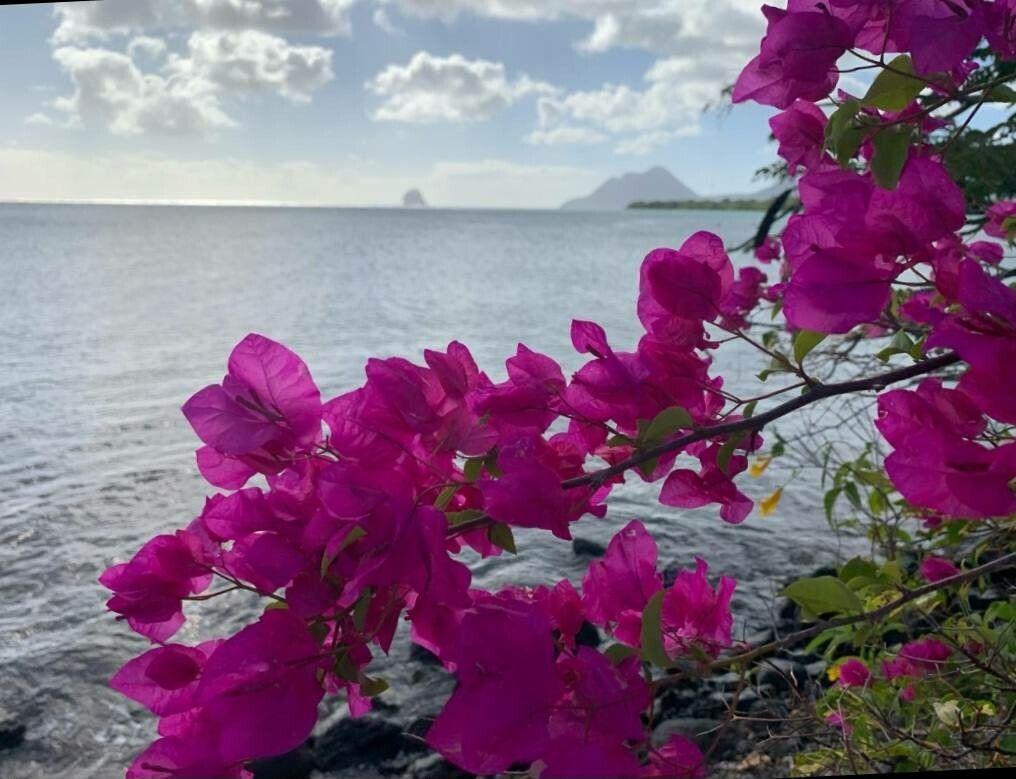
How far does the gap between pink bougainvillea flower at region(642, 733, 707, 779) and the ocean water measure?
3.67ft

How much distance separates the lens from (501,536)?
0.46 meters

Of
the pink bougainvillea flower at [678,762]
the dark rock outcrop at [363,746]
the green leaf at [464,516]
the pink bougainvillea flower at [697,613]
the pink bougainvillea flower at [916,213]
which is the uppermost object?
the pink bougainvillea flower at [916,213]

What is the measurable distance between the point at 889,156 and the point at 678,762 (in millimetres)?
335

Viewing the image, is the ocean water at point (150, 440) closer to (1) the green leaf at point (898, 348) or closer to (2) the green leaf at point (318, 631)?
(1) the green leaf at point (898, 348)

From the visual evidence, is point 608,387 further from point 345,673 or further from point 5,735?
point 5,735

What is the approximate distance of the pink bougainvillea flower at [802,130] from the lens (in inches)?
25.1

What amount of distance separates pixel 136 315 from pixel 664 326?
1260 centimetres

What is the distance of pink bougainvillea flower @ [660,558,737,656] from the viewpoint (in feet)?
2.00

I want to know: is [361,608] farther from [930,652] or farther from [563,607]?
[930,652]

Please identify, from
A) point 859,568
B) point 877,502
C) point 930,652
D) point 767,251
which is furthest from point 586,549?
point 859,568

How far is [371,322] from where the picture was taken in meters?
11.8

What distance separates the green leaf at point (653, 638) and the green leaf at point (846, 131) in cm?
26

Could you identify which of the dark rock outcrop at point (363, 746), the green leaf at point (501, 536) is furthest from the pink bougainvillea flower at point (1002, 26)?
the dark rock outcrop at point (363, 746)

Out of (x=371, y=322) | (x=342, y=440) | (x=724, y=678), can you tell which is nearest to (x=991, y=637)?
(x=342, y=440)
